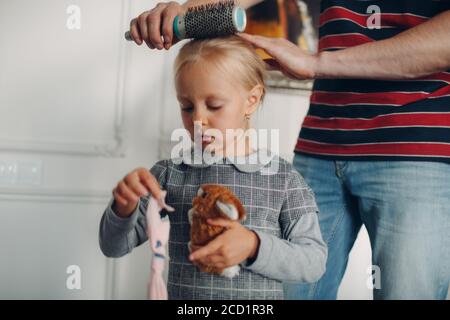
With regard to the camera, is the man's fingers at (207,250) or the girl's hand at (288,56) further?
the girl's hand at (288,56)

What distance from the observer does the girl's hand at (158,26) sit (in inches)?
35.4

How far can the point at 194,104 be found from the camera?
2.95ft

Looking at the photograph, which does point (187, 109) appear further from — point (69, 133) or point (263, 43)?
point (69, 133)

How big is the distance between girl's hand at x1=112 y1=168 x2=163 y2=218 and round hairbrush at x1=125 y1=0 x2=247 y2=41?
0.86ft

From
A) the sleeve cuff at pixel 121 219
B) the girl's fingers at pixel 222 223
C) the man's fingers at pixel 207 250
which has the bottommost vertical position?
the man's fingers at pixel 207 250

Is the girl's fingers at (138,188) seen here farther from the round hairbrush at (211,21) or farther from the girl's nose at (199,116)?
the round hairbrush at (211,21)

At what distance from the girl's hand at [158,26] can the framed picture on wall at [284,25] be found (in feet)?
2.50

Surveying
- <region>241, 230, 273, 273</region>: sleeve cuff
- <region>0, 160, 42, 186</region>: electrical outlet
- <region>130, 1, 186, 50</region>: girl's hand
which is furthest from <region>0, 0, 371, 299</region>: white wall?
<region>241, 230, 273, 273</region>: sleeve cuff

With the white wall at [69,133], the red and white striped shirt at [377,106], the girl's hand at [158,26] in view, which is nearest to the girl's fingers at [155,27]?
the girl's hand at [158,26]

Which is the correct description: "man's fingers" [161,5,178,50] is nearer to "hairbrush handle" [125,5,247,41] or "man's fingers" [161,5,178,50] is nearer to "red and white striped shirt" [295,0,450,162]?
"hairbrush handle" [125,5,247,41]
